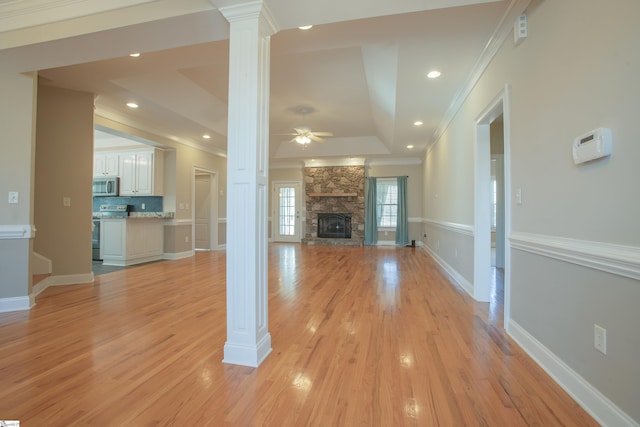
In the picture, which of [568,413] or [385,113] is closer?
[568,413]

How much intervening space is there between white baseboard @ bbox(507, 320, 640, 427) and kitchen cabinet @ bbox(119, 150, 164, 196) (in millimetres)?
6431

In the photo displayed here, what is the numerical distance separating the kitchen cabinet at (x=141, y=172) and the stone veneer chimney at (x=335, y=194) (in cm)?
426

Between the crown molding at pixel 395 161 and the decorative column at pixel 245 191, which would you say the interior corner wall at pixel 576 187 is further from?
the crown molding at pixel 395 161

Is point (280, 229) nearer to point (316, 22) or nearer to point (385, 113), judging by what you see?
point (385, 113)

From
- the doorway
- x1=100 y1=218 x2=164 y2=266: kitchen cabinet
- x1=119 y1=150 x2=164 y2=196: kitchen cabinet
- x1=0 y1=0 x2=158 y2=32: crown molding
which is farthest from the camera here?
the doorway

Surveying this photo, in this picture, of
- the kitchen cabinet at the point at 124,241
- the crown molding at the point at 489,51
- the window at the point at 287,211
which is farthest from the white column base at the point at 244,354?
the window at the point at 287,211

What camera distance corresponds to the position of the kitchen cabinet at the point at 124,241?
5297 mm

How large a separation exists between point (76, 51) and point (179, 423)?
3140mm

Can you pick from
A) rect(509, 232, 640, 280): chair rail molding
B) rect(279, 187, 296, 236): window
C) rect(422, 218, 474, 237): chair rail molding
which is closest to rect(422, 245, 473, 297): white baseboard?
rect(422, 218, 474, 237): chair rail molding

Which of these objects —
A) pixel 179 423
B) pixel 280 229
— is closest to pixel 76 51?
pixel 179 423

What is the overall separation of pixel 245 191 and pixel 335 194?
6879mm

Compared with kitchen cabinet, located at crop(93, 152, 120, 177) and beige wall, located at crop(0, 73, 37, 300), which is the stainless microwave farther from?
beige wall, located at crop(0, 73, 37, 300)

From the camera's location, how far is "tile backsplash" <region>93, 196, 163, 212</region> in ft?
20.5

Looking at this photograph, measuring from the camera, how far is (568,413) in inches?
55.3
